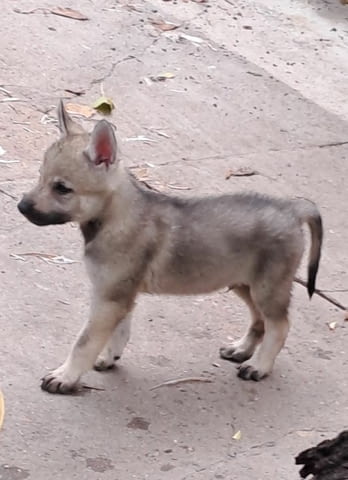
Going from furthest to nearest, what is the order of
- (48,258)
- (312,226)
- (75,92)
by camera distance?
(75,92), (48,258), (312,226)

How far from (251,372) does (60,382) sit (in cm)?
81

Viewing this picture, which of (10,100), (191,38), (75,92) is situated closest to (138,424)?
(10,100)

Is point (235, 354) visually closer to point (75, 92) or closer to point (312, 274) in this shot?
point (312, 274)

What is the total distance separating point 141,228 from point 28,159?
2.05 m

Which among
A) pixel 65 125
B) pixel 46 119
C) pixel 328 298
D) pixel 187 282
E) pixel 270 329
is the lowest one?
pixel 46 119

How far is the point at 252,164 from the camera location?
6918mm

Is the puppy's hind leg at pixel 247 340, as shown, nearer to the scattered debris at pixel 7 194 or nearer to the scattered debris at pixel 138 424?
the scattered debris at pixel 138 424

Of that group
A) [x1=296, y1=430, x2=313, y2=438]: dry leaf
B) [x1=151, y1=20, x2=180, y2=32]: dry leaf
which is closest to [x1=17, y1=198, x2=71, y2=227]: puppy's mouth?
[x1=296, y1=430, x2=313, y2=438]: dry leaf

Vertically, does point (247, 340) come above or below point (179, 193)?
above

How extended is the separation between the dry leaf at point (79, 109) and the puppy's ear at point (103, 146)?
8.76 feet

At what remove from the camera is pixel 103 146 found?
4.49 meters

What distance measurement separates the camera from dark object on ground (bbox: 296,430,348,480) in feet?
11.4

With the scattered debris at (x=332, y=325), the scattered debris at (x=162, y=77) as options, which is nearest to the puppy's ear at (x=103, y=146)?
the scattered debris at (x=332, y=325)

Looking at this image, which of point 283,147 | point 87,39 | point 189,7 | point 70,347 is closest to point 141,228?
point 70,347
